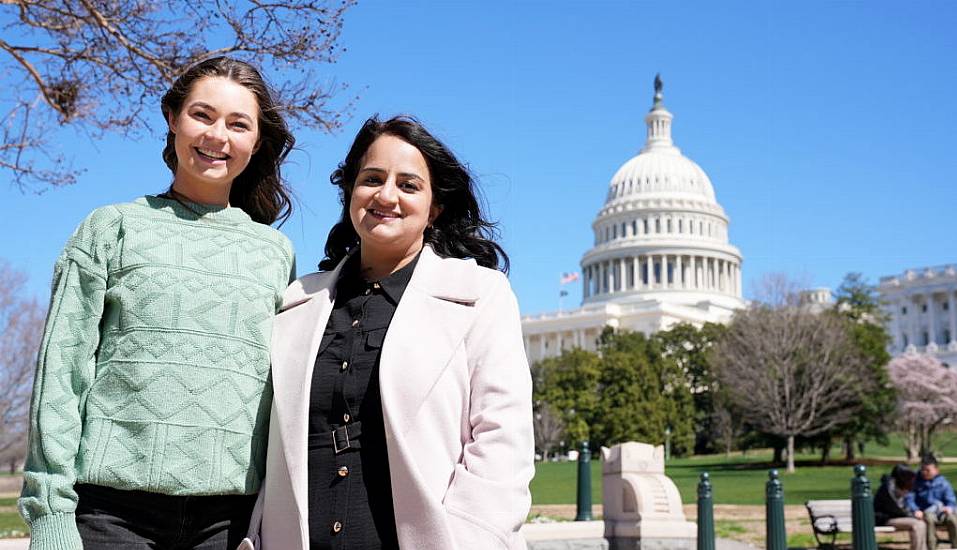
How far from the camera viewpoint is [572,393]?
54.9 meters

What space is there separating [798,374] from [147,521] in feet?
129

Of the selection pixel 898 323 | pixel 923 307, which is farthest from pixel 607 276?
pixel 923 307

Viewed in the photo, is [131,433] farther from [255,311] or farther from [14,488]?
[14,488]

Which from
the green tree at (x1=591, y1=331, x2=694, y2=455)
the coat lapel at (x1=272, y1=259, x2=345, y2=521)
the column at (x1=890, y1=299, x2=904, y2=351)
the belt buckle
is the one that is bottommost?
the belt buckle

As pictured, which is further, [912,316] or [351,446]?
[912,316]

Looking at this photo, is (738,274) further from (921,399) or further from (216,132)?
(216,132)

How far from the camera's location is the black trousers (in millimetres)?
2695

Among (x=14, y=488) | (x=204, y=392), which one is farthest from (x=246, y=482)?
(x=14, y=488)

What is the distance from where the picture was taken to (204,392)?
2.83 metres

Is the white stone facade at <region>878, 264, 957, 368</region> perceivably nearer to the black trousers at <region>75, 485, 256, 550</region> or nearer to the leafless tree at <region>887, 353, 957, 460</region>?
the leafless tree at <region>887, 353, 957, 460</region>

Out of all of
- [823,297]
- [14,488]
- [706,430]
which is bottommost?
[14,488]

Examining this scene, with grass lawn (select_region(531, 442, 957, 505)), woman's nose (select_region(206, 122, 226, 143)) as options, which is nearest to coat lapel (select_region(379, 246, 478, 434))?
woman's nose (select_region(206, 122, 226, 143))

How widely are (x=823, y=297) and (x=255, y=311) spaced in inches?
4020

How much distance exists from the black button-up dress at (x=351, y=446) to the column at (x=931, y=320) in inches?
4031
